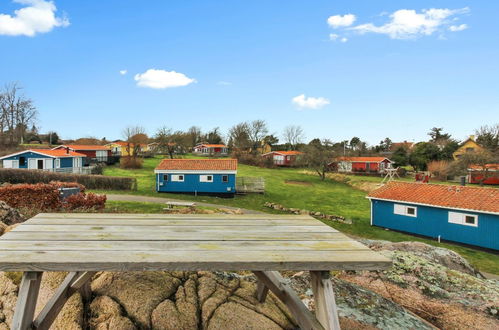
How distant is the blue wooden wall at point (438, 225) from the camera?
16500 mm

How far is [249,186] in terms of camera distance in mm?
29594

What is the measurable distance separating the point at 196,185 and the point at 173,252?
25.8 meters

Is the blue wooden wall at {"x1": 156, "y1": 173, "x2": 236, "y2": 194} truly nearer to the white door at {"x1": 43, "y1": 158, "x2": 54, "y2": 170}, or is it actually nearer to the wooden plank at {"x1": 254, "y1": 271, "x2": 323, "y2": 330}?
the white door at {"x1": 43, "y1": 158, "x2": 54, "y2": 170}

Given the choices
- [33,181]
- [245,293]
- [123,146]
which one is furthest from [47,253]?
[123,146]

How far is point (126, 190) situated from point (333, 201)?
63.6 feet

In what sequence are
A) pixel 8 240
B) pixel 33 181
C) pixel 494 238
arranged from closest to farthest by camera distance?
1. pixel 8 240
2. pixel 494 238
3. pixel 33 181

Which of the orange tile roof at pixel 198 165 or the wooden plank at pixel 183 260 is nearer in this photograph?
the wooden plank at pixel 183 260

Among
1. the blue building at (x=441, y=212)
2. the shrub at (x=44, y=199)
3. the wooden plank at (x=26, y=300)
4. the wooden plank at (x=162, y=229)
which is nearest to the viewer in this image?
the wooden plank at (x=26, y=300)

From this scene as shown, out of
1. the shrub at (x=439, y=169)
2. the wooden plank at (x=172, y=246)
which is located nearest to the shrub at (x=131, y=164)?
the wooden plank at (x=172, y=246)

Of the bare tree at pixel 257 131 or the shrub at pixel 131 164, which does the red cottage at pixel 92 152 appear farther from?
the bare tree at pixel 257 131

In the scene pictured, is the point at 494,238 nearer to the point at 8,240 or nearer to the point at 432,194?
the point at 432,194

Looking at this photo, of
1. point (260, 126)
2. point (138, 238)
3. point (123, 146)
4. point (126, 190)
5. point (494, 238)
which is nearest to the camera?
point (138, 238)

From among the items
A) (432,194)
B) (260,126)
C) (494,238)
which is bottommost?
(494,238)

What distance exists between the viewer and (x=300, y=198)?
2895cm
